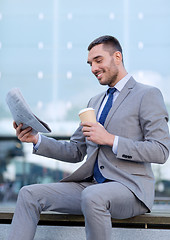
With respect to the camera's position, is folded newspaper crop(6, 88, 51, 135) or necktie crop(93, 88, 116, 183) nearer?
folded newspaper crop(6, 88, 51, 135)

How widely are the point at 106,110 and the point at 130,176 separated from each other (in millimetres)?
417

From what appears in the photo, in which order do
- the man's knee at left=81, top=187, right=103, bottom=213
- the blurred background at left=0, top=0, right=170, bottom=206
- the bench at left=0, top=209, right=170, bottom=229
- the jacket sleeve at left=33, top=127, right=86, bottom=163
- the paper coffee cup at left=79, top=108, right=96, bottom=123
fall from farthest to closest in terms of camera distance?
the blurred background at left=0, top=0, right=170, bottom=206, the jacket sleeve at left=33, top=127, right=86, bottom=163, the bench at left=0, top=209, right=170, bottom=229, the paper coffee cup at left=79, top=108, right=96, bottom=123, the man's knee at left=81, top=187, right=103, bottom=213

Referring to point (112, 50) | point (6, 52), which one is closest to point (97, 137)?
point (112, 50)

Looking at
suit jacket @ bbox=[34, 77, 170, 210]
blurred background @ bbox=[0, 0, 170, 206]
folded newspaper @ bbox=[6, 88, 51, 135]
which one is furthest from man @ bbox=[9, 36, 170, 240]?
blurred background @ bbox=[0, 0, 170, 206]

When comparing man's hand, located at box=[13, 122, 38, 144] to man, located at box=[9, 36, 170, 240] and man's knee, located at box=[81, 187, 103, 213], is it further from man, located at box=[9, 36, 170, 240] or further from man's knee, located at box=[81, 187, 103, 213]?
man's knee, located at box=[81, 187, 103, 213]

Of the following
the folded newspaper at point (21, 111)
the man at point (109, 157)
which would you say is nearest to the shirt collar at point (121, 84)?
the man at point (109, 157)

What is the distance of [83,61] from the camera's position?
23.9 feet

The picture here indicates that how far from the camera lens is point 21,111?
1.78m

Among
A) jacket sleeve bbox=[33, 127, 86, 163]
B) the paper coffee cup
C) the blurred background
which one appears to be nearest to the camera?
the paper coffee cup

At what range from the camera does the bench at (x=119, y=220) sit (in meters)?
1.98

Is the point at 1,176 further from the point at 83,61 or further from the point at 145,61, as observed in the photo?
the point at 145,61

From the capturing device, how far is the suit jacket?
1.87 m

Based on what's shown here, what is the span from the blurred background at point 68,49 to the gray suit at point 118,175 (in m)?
5.20

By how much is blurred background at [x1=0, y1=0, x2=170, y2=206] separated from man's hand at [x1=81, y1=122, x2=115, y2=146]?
17.8 feet
